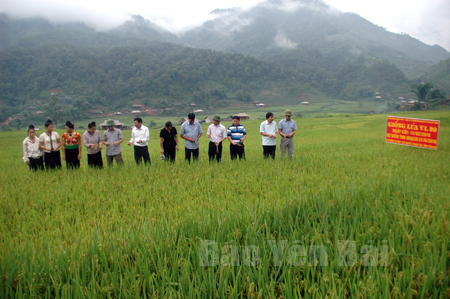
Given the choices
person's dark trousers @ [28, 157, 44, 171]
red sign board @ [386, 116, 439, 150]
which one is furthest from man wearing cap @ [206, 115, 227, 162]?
red sign board @ [386, 116, 439, 150]

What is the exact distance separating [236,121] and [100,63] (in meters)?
156

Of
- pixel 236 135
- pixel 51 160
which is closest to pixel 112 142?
pixel 51 160

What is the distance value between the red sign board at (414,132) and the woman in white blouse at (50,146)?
12138mm

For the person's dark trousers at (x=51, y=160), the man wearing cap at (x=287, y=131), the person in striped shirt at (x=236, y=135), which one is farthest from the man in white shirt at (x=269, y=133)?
the person's dark trousers at (x=51, y=160)

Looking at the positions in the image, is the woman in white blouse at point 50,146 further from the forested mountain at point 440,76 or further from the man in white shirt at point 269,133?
the forested mountain at point 440,76

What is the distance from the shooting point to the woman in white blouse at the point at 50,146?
780 cm

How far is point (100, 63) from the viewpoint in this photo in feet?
468

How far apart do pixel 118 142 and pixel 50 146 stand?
1957 millimetres

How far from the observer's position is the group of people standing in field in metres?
7.89

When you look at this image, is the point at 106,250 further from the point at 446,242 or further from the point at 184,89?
the point at 184,89

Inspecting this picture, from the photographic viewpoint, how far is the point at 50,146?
7918 mm

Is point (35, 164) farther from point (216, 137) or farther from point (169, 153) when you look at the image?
point (216, 137)

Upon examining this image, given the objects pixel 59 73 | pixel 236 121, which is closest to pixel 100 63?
pixel 59 73

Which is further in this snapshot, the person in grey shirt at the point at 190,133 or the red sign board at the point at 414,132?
the red sign board at the point at 414,132
